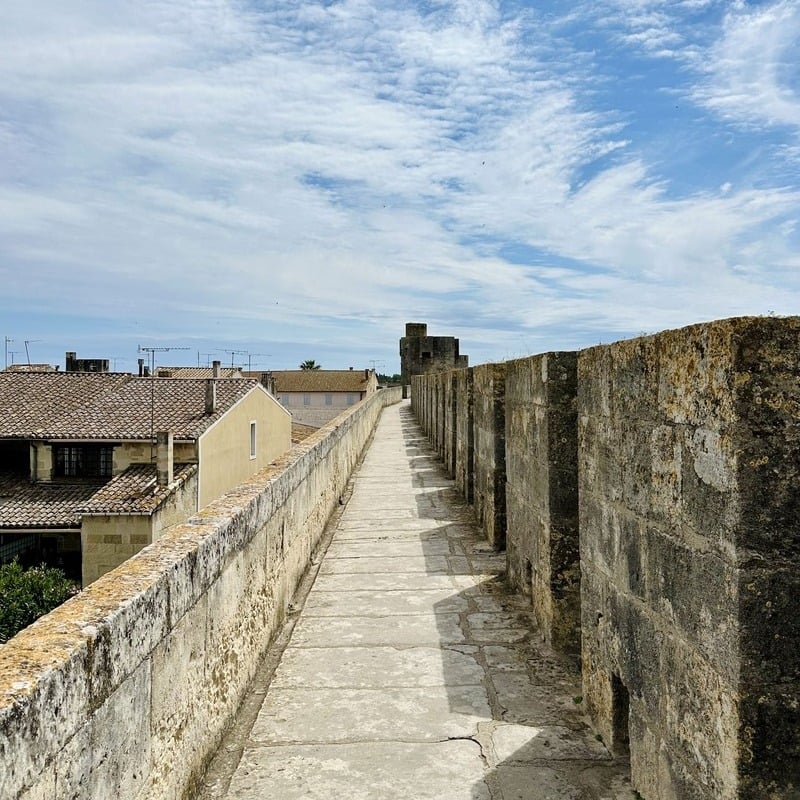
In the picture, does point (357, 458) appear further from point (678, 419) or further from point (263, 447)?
point (263, 447)

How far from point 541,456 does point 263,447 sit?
28933mm

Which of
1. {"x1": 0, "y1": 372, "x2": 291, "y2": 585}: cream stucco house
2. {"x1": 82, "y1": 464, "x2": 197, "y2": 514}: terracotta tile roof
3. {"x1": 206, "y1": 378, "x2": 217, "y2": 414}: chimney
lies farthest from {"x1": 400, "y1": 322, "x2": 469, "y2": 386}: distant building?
{"x1": 82, "y1": 464, "x2": 197, "y2": 514}: terracotta tile roof

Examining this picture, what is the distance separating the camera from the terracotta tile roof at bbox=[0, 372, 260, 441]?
93.4 feet

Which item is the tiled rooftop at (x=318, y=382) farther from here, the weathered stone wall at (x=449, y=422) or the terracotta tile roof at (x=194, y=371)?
the weathered stone wall at (x=449, y=422)

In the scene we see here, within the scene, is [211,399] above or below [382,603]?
above

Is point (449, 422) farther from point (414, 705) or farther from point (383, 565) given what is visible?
point (414, 705)

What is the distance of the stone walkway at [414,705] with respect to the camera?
338 cm

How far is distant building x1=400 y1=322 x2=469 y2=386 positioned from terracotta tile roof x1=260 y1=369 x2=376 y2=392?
22.8 metres

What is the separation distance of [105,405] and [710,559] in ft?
103

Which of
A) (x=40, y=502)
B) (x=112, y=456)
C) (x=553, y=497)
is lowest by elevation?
(x=40, y=502)

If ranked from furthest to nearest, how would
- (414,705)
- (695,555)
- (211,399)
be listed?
(211,399), (414,705), (695,555)

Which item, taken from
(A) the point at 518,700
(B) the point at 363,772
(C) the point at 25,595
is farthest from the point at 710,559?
(C) the point at 25,595

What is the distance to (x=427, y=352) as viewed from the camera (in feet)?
181

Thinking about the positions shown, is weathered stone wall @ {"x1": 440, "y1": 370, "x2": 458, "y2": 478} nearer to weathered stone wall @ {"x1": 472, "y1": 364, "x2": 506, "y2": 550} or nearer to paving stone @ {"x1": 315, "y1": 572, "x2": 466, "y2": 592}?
weathered stone wall @ {"x1": 472, "y1": 364, "x2": 506, "y2": 550}
